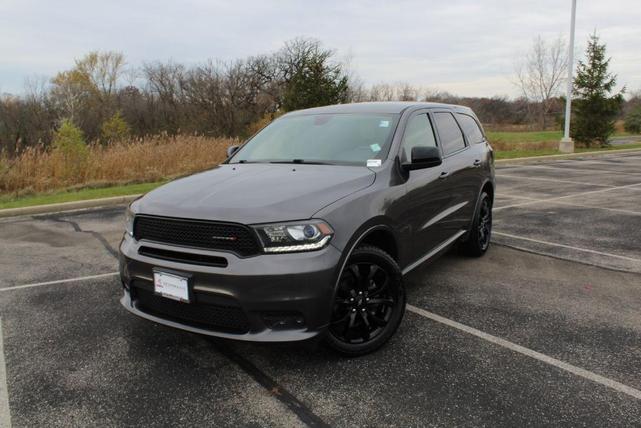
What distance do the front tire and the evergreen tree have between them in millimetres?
26788

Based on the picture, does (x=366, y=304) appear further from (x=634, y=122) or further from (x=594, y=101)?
(x=634, y=122)

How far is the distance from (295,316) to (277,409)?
1.68 ft

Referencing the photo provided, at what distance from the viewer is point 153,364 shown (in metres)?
3.23

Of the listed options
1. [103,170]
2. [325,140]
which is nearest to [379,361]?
[325,140]

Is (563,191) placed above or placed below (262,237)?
below

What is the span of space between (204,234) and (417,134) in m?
2.22

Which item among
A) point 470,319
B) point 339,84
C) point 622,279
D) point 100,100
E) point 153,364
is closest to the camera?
point 153,364

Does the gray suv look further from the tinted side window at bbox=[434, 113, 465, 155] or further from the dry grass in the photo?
the dry grass

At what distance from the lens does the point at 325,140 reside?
416 cm

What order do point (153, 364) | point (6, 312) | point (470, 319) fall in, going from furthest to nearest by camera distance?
1. point (6, 312)
2. point (470, 319)
3. point (153, 364)

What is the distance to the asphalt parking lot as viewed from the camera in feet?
8.81

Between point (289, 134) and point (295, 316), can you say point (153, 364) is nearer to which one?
point (295, 316)

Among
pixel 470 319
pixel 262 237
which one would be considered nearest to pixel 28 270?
pixel 262 237

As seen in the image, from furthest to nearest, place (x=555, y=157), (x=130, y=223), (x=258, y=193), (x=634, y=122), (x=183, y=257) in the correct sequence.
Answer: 1. (x=634, y=122)
2. (x=555, y=157)
3. (x=130, y=223)
4. (x=258, y=193)
5. (x=183, y=257)
